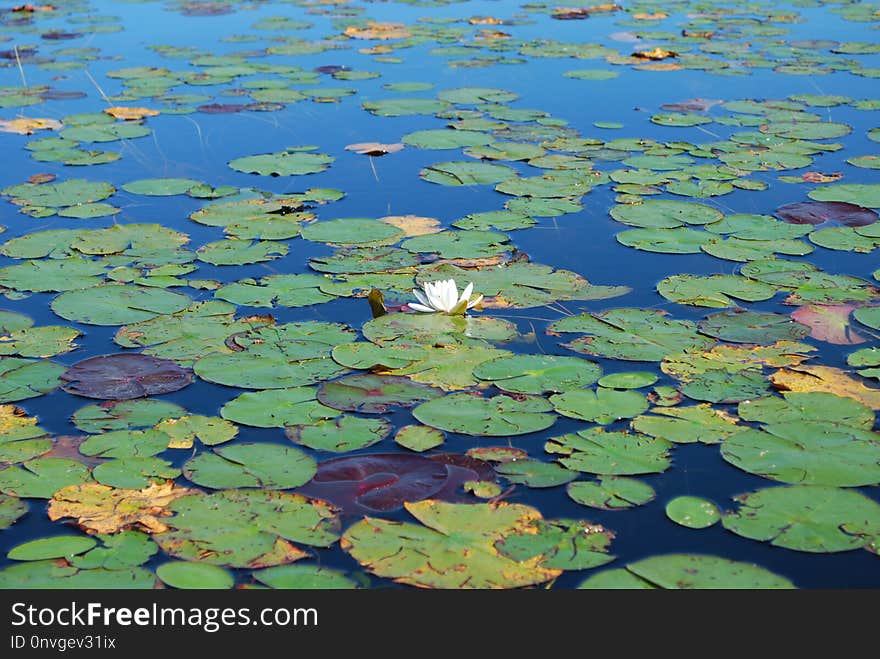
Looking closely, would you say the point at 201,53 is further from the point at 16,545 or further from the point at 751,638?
the point at 751,638

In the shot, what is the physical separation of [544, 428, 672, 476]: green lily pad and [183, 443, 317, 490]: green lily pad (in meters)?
0.87

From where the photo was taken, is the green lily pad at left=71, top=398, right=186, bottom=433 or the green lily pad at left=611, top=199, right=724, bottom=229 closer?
the green lily pad at left=71, top=398, right=186, bottom=433

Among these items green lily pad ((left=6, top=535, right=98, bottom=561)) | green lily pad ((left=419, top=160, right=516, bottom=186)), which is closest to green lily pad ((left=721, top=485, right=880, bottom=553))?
green lily pad ((left=6, top=535, right=98, bottom=561))

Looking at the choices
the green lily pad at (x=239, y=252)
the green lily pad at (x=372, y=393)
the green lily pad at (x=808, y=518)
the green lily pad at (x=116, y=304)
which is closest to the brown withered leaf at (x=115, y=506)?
the green lily pad at (x=372, y=393)

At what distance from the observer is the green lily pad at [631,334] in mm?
4314

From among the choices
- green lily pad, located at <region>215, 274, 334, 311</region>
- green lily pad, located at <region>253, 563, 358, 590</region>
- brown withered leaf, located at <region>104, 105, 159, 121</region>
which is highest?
brown withered leaf, located at <region>104, 105, 159, 121</region>

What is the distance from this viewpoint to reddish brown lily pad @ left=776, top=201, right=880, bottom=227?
19.1 feet

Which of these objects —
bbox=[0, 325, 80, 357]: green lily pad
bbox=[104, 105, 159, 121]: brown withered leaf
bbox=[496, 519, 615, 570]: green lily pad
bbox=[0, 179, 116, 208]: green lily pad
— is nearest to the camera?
bbox=[496, 519, 615, 570]: green lily pad

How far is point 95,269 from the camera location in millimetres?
5371

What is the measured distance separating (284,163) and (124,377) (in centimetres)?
327

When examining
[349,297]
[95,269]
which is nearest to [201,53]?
[95,269]

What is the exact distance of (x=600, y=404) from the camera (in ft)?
12.8

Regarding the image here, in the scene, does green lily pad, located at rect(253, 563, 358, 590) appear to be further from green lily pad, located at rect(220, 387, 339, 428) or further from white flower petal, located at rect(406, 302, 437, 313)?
white flower petal, located at rect(406, 302, 437, 313)

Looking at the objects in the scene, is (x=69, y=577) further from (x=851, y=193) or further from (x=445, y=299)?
(x=851, y=193)
